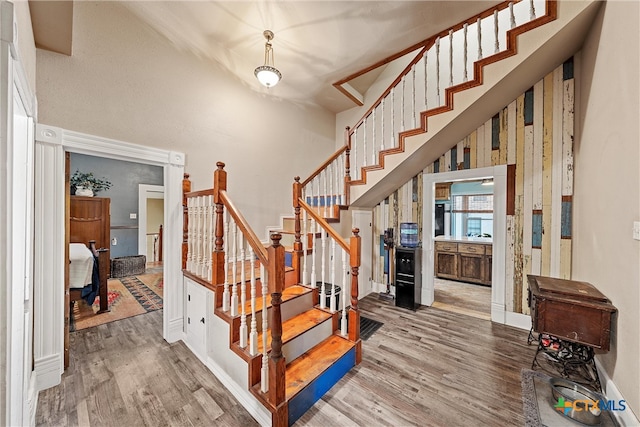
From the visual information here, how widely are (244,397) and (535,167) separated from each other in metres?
3.90

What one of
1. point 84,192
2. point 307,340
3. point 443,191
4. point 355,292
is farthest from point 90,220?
point 443,191

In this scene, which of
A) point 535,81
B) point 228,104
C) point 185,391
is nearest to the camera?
point 185,391

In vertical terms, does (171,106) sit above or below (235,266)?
above

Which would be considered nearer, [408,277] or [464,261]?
[408,277]

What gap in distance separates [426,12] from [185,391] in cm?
452

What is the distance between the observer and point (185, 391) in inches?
75.9

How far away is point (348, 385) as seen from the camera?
2.00 metres

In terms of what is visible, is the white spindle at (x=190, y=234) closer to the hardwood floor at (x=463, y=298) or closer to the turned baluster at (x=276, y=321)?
the turned baluster at (x=276, y=321)

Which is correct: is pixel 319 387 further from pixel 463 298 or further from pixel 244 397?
pixel 463 298

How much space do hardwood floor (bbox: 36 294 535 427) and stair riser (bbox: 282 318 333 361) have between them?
0.38 m

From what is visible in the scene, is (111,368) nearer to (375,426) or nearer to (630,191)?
(375,426)

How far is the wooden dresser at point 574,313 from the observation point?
5.80 feet

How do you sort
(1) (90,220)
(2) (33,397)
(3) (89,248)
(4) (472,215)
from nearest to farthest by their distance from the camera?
1. (2) (33,397)
2. (3) (89,248)
3. (1) (90,220)
4. (4) (472,215)

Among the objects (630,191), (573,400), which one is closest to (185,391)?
(573,400)
